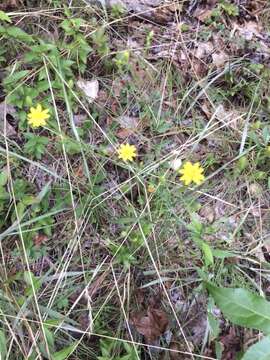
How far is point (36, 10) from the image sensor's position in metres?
2.21

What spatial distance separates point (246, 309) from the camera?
1421mm

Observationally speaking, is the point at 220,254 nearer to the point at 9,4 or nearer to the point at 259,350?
the point at 259,350

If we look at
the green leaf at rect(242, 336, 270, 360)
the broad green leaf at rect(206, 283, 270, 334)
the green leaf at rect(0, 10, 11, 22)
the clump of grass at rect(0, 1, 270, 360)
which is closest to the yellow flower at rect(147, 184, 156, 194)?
the clump of grass at rect(0, 1, 270, 360)

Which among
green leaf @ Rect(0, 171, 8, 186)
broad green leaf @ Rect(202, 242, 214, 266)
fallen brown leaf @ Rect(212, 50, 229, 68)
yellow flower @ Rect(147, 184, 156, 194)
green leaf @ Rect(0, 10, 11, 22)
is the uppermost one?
green leaf @ Rect(0, 10, 11, 22)

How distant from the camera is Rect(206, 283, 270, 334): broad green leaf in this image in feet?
4.65

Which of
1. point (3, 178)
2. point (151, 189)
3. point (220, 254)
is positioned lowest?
point (220, 254)

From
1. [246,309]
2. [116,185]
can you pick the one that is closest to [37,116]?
[116,185]

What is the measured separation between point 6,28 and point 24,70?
19 cm

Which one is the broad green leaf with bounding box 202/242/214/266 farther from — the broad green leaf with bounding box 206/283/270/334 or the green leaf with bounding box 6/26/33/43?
the green leaf with bounding box 6/26/33/43

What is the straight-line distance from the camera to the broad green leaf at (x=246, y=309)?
142 centimetres

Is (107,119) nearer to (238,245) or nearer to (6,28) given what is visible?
(6,28)

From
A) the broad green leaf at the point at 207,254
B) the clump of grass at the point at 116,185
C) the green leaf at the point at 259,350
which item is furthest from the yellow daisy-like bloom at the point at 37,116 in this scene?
the green leaf at the point at 259,350

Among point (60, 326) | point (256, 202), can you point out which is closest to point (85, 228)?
point (60, 326)

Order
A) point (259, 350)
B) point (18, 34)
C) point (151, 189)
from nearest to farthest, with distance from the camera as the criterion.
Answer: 1. point (259, 350)
2. point (151, 189)
3. point (18, 34)
